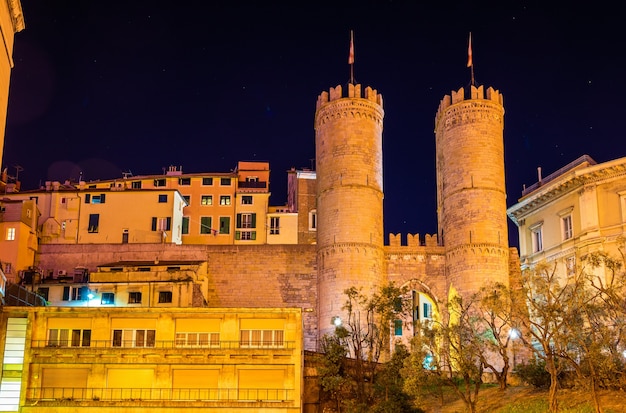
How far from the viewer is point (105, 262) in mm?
51781

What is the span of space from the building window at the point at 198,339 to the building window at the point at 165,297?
18.6 ft

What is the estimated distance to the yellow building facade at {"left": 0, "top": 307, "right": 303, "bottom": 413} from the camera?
39.4 meters

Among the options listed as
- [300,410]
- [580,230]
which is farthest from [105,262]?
[580,230]

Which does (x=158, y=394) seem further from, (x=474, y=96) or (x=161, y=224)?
(x=474, y=96)

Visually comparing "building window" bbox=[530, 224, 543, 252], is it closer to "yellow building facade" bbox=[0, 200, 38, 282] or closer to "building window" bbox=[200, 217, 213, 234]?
"building window" bbox=[200, 217, 213, 234]

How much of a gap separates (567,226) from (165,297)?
23825 mm

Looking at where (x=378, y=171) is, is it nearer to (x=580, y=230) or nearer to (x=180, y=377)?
(x=580, y=230)

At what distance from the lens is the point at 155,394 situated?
39.7 meters

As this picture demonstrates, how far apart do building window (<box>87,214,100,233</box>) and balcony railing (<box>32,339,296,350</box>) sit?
15963 mm

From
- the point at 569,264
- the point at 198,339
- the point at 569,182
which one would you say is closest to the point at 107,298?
the point at 198,339

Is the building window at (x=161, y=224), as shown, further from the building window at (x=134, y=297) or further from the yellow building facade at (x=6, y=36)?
the yellow building facade at (x=6, y=36)

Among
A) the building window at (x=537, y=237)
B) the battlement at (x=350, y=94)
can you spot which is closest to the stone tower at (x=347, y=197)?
the battlement at (x=350, y=94)

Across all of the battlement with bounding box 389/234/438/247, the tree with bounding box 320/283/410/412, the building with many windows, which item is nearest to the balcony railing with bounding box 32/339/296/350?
the tree with bounding box 320/283/410/412

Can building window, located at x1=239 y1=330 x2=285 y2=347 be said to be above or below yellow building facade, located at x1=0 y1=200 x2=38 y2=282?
below
